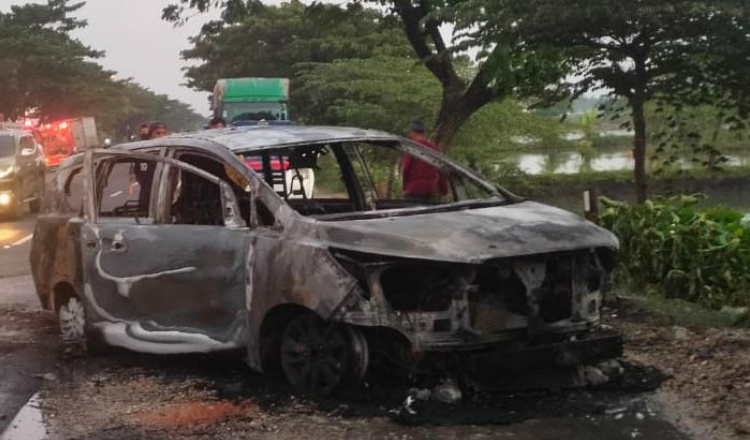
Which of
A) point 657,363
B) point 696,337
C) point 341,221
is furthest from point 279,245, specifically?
point 696,337

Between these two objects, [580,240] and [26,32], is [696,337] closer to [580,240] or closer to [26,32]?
[580,240]

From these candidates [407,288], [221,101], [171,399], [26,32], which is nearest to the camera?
[407,288]

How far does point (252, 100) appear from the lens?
23.5 m

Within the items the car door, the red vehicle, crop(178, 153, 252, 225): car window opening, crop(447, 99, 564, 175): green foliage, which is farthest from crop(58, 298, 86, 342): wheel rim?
the red vehicle

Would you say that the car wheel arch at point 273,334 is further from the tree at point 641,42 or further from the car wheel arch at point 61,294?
the tree at point 641,42

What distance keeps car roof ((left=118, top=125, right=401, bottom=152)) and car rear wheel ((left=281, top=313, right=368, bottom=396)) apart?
1210mm

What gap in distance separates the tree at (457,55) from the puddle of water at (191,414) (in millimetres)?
8181

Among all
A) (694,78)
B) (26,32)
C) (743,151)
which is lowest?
(743,151)

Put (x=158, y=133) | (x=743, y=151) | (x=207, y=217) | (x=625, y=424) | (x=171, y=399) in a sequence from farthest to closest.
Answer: (x=743, y=151) → (x=158, y=133) → (x=207, y=217) → (x=171, y=399) → (x=625, y=424)

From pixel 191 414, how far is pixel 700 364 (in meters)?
2.99

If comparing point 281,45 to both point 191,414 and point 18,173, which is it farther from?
point 191,414

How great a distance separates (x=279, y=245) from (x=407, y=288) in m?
0.77

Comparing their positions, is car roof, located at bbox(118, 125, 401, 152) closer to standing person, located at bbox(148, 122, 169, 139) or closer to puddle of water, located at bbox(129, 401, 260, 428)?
puddle of water, located at bbox(129, 401, 260, 428)

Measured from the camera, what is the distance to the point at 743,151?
36156 millimetres
